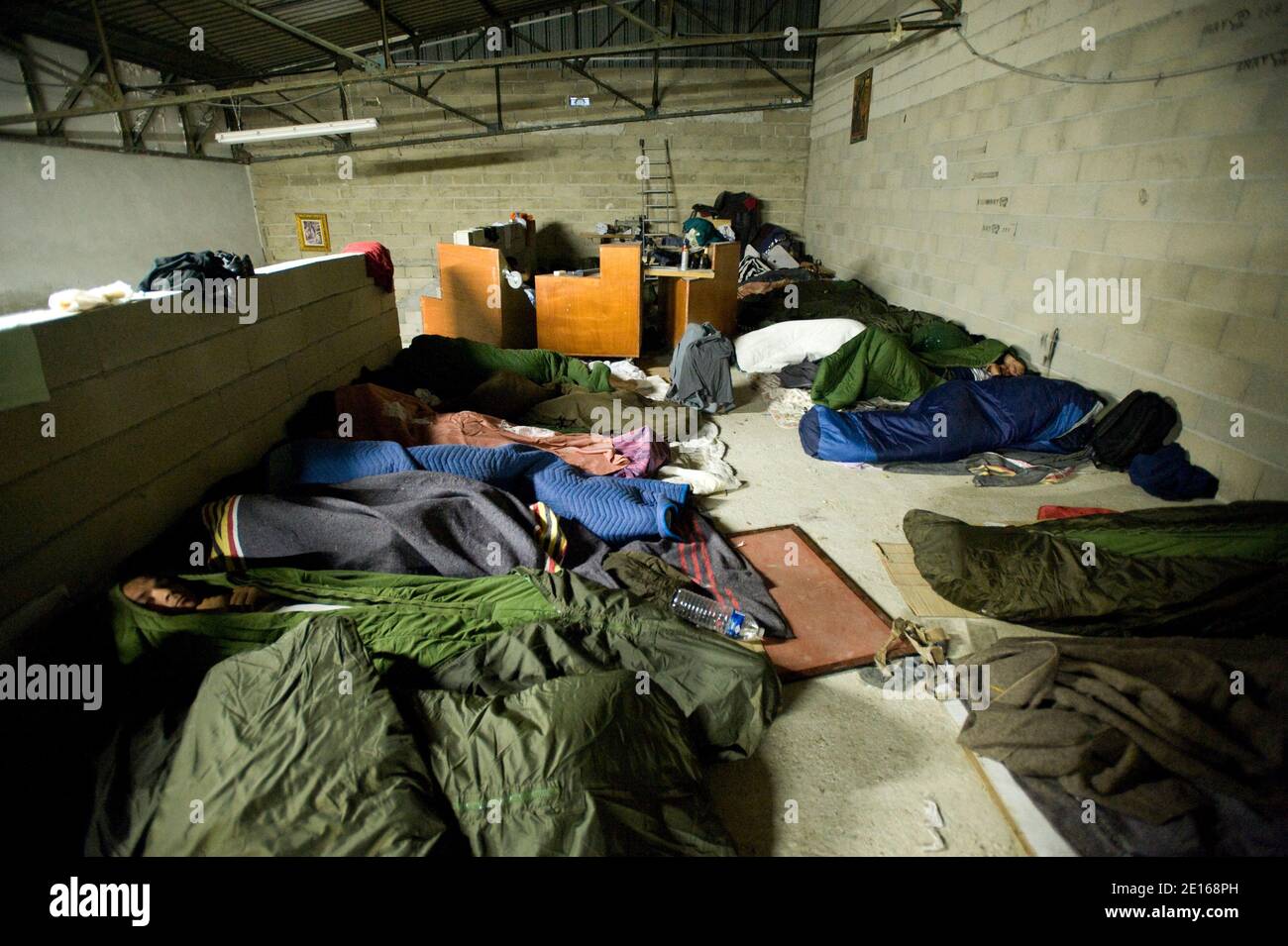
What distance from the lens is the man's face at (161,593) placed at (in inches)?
64.1

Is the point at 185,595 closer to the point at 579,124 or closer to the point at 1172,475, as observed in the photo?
the point at 1172,475

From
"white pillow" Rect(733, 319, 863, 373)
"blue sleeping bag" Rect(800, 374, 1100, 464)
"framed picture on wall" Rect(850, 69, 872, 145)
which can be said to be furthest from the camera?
"framed picture on wall" Rect(850, 69, 872, 145)

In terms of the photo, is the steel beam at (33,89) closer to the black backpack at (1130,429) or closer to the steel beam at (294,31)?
the steel beam at (294,31)

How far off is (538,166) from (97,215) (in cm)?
486

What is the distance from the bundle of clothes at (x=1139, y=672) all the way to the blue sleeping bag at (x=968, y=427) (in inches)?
38.9

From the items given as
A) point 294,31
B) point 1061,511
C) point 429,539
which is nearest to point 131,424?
point 429,539

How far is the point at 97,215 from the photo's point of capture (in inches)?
258

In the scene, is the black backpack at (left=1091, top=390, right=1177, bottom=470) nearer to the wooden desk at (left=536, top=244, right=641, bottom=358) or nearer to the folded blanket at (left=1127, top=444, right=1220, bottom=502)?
the folded blanket at (left=1127, top=444, right=1220, bottom=502)

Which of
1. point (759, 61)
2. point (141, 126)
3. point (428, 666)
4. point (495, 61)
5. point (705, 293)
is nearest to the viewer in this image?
point (428, 666)

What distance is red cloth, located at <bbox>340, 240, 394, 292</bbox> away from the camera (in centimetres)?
364

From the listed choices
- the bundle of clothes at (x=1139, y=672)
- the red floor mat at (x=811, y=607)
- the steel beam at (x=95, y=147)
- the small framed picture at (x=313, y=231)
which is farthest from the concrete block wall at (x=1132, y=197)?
the steel beam at (x=95, y=147)

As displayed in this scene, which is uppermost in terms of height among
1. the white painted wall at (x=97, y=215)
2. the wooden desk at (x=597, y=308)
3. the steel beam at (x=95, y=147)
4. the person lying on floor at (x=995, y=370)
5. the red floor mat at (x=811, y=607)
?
the steel beam at (x=95, y=147)

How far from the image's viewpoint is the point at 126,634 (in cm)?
159

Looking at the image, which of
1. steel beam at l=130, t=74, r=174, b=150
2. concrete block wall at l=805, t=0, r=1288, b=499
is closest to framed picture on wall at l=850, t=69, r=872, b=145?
concrete block wall at l=805, t=0, r=1288, b=499
